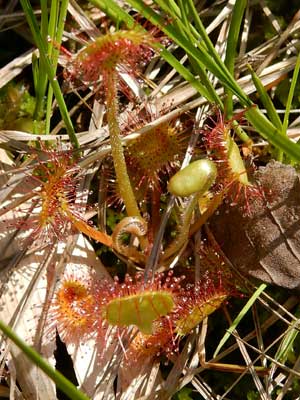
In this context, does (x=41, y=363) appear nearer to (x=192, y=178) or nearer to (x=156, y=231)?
(x=192, y=178)

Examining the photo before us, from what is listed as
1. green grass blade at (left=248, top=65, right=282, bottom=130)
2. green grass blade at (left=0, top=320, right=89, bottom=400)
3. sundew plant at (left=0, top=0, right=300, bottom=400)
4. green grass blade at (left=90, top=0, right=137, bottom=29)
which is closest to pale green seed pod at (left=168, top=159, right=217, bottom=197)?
sundew plant at (left=0, top=0, right=300, bottom=400)

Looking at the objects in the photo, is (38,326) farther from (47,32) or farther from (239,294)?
(47,32)

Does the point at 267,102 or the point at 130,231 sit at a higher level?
the point at 267,102

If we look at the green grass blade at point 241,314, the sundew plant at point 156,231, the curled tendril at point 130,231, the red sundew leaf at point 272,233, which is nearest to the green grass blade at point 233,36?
the sundew plant at point 156,231

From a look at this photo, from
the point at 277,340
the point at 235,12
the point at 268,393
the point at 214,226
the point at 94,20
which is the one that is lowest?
the point at 268,393

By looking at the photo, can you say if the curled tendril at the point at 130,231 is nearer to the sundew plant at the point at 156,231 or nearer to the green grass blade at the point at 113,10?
the sundew plant at the point at 156,231

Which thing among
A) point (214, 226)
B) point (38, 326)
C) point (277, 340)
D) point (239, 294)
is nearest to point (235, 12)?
point (214, 226)

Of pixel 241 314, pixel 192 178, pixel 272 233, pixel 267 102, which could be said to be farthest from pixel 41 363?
pixel 267 102
